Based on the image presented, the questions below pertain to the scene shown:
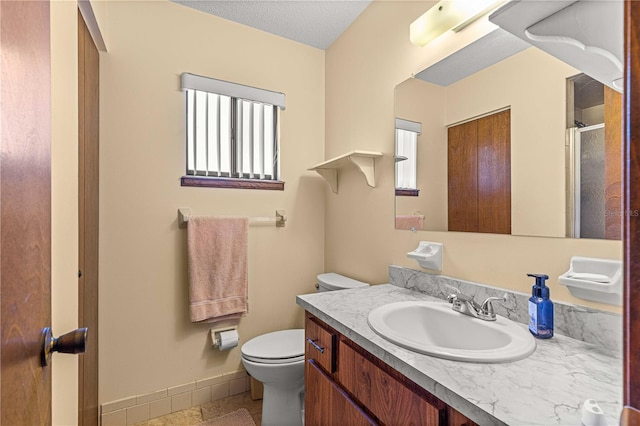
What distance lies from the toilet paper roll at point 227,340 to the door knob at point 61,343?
1.38 m

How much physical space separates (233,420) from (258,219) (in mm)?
1170

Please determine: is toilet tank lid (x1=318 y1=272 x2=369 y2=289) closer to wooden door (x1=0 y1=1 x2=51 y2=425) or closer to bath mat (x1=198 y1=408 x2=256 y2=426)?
bath mat (x1=198 y1=408 x2=256 y2=426)

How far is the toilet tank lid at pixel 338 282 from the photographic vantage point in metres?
1.85

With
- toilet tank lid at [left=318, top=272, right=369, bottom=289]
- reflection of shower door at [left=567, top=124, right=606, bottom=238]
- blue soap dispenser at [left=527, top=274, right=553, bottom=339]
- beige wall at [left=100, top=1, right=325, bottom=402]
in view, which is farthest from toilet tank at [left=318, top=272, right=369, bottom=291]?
reflection of shower door at [left=567, top=124, right=606, bottom=238]

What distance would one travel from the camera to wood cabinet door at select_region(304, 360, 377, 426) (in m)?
0.96

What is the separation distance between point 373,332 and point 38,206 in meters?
0.85

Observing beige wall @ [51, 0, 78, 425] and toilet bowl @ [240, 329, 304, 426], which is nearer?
beige wall @ [51, 0, 78, 425]

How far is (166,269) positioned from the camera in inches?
72.4

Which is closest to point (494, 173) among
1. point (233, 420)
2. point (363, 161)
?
point (363, 161)

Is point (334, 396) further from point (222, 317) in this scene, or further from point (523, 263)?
point (222, 317)

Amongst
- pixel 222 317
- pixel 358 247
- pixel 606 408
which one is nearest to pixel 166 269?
pixel 222 317

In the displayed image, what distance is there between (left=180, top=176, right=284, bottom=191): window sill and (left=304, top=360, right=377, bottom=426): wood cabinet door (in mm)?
1178

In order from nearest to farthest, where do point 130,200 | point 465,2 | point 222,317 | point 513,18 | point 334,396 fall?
point 513,18, point 334,396, point 465,2, point 130,200, point 222,317

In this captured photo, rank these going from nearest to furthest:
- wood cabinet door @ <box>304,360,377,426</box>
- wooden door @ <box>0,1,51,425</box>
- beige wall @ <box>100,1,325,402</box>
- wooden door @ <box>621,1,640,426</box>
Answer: wooden door @ <box>621,1,640,426</box> → wooden door @ <box>0,1,51,425</box> → wood cabinet door @ <box>304,360,377,426</box> → beige wall @ <box>100,1,325,402</box>
